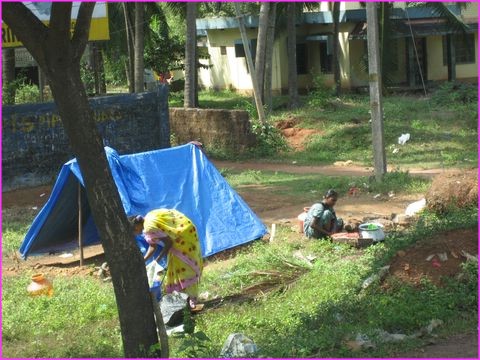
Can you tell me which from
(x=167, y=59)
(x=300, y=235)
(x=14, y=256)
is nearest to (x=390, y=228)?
(x=300, y=235)

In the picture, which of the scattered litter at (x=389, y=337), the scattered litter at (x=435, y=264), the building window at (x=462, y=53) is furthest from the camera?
the building window at (x=462, y=53)

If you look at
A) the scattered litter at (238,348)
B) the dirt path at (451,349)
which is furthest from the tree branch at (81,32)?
the dirt path at (451,349)

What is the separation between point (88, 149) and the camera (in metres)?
5.60

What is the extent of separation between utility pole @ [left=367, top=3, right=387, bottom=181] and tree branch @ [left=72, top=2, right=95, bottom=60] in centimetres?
843

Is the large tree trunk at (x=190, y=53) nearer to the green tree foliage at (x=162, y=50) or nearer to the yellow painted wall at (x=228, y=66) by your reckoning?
the yellow painted wall at (x=228, y=66)

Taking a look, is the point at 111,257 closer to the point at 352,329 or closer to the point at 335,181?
the point at 352,329

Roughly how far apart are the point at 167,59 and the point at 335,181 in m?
18.6

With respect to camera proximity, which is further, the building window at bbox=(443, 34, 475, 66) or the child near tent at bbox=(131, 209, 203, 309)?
the building window at bbox=(443, 34, 475, 66)

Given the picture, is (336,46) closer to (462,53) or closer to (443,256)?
(462,53)

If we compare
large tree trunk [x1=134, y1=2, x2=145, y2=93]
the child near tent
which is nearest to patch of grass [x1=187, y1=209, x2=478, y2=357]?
the child near tent

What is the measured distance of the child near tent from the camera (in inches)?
312

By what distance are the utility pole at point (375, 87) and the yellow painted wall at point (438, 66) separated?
17.2m

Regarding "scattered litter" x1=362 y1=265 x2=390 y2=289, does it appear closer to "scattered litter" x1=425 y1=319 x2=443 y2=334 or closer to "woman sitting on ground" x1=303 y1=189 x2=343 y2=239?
"scattered litter" x1=425 y1=319 x2=443 y2=334

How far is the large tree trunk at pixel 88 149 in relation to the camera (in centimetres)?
559
